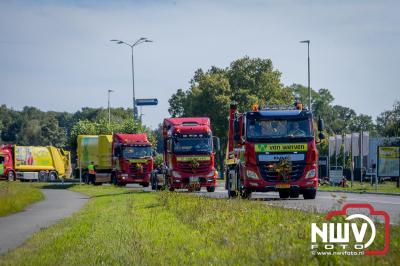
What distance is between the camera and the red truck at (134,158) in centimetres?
5494

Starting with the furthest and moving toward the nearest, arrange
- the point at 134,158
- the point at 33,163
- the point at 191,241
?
1. the point at 33,163
2. the point at 134,158
3. the point at 191,241

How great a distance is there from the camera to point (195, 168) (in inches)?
1618

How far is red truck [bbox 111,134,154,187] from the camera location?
54.9 m

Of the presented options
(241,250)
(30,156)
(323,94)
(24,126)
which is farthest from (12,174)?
(24,126)

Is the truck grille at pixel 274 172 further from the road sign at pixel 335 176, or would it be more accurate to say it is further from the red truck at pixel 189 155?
the road sign at pixel 335 176

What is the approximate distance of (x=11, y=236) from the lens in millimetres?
20250

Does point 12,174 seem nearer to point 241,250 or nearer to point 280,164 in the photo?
point 280,164

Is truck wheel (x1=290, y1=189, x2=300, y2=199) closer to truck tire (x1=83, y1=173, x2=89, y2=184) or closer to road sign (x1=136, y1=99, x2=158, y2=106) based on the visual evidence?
Answer: truck tire (x1=83, y1=173, x2=89, y2=184)

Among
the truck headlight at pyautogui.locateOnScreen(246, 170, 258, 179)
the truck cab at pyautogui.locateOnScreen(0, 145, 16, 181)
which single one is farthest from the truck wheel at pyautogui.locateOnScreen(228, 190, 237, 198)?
the truck cab at pyautogui.locateOnScreen(0, 145, 16, 181)

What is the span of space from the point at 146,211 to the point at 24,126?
17653 cm

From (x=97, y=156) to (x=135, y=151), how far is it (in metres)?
11.0

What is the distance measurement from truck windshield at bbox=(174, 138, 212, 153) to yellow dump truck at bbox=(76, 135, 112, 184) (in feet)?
74.4

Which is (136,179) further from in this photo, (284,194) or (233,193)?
(284,194)

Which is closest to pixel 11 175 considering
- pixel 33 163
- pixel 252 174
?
pixel 33 163
